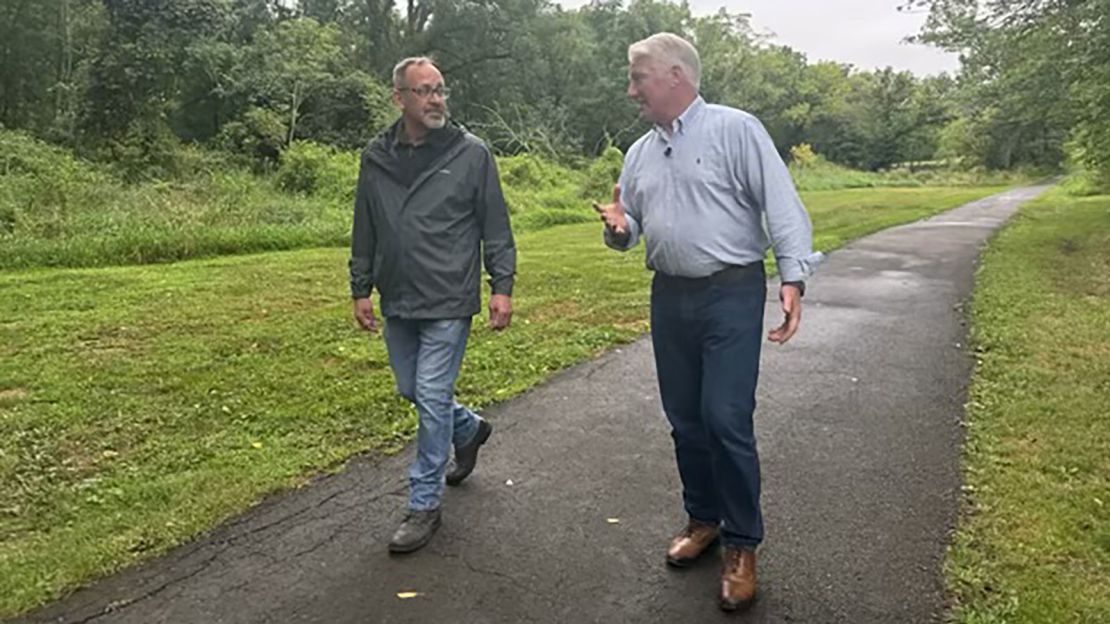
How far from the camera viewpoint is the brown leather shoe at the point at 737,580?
306 cm

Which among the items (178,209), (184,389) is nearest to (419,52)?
(178,209)

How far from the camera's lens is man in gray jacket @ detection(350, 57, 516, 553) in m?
3.56

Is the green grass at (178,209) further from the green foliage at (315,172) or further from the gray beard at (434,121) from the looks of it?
the gray beard at (434,121)

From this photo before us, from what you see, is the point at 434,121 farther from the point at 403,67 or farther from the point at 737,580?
the point at 737,580

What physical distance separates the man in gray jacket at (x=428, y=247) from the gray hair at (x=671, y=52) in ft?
2.82

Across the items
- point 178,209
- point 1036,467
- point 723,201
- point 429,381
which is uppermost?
point 723,201

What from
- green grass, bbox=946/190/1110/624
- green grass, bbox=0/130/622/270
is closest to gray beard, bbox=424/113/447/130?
green grass, bbox=946/190/1110/624

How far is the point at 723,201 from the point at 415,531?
1.78 meters

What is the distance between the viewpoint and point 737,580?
3096mm

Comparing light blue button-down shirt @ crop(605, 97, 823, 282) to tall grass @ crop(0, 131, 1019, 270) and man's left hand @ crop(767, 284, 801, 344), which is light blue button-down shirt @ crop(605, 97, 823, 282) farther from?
tall grass @ crop(0, 131, 1019, 270)

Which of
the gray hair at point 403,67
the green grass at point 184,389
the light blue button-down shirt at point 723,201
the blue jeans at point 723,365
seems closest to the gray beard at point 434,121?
the gray hair at point 403,67

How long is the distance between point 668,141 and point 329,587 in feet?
6.70

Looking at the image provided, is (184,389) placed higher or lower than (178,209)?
lower

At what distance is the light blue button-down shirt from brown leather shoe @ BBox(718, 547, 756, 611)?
3.27 ft
